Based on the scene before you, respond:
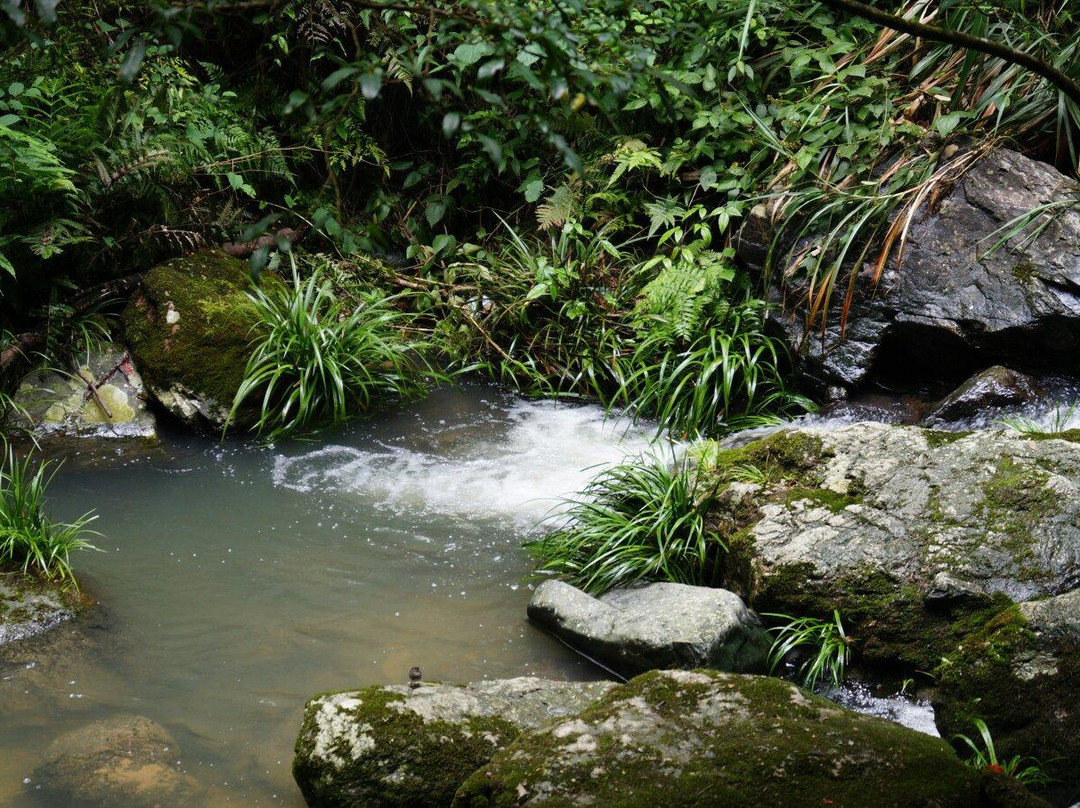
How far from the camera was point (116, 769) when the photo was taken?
308cm

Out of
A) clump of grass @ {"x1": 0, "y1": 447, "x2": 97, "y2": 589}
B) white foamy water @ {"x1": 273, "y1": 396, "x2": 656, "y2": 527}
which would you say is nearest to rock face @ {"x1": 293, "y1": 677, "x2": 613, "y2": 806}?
→ clump of grass @ {"x1": 0, "y1": 447, "x2": 97, "y2": 589}

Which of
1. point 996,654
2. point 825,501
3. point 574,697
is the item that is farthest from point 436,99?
point 825,501

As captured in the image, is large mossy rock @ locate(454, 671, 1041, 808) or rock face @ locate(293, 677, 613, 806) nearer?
large mossy rock @ locate(454, 671, 1041, 808)

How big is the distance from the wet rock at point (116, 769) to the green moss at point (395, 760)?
0.43m

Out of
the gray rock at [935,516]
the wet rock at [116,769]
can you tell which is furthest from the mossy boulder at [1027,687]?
the wet rock at [116,769]

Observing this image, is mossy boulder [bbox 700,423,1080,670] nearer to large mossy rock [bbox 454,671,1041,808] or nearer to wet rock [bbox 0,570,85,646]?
large mossy rock [bbox 454,671,1041,808]

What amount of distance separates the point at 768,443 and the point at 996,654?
1.59 metres

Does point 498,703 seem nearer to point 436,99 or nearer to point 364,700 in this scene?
point 364,700

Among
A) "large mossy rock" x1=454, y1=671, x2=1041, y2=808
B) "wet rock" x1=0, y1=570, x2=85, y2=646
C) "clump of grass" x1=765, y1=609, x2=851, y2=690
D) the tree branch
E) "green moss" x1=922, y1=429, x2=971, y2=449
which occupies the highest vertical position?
the tree branch

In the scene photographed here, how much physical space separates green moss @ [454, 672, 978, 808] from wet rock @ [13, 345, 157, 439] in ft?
13.4

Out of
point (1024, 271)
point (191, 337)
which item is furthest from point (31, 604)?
point (1024, 271)

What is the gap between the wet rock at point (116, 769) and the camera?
2973 millimetres

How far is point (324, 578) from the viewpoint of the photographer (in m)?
4.34

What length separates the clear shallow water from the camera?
3389 millimetres
